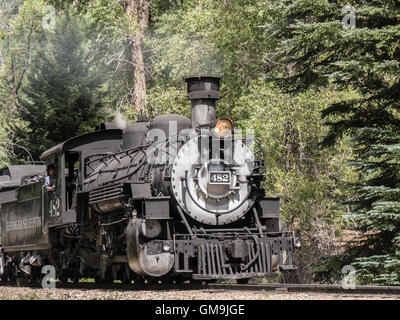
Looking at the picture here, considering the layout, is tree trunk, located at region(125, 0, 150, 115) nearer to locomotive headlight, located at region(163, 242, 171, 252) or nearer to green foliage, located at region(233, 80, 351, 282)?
green foliage, located at region(233, 80, 351, 282)

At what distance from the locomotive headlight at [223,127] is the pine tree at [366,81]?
1378mm

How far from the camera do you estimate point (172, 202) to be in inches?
512

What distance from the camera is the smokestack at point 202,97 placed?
1345 cm

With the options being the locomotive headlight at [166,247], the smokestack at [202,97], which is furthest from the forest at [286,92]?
the locomotive headlight at [166,247]

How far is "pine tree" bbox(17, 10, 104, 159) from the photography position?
26.1 meters

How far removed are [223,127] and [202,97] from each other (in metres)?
0.77

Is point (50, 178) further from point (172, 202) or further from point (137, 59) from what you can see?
point (137, 59)

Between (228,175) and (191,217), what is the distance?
1.05 m

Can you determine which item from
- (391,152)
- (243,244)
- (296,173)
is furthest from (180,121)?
(296,173)

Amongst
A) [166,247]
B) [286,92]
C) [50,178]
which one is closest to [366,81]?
[286,92]

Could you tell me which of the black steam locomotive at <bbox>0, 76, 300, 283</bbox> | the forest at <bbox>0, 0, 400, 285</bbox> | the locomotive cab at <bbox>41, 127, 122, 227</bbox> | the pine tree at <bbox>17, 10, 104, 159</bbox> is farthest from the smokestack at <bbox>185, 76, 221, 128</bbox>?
the pine tree at <bbox>17, 10, 104, 159</bbox>

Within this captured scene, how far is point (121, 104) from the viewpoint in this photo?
88.9 feet

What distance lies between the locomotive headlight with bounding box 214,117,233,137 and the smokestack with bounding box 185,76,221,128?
0.39m

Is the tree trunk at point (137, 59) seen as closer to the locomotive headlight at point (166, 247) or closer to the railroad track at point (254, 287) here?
the railroad track at point (254, 287)
